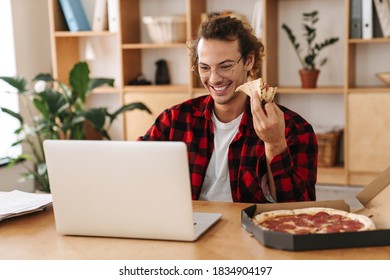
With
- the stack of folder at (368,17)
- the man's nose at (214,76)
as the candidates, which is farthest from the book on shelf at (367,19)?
the man's nose at (214,76)

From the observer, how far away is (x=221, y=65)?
2215 millimetres

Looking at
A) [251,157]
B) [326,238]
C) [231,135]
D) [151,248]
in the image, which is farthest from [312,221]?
[231,135]

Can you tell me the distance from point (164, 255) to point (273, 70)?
8.95 ft

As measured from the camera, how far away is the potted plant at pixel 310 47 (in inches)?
152

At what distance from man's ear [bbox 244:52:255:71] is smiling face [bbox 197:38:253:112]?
48 mm

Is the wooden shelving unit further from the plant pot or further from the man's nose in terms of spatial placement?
the man's nose

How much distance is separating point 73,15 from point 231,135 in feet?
7.79

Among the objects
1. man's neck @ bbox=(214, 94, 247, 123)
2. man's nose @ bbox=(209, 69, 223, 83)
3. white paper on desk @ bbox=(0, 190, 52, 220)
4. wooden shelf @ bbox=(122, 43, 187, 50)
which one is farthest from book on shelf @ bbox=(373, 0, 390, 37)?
white paper on desk @ bbox=(0, 190, 52, 220)

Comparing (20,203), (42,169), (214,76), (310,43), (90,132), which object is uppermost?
(310,43)

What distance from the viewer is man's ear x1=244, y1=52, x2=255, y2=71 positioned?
2.33 m

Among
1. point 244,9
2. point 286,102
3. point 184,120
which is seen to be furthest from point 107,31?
point 184,120

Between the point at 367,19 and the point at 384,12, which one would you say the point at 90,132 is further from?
the point at 384,12
